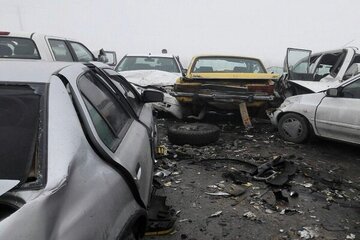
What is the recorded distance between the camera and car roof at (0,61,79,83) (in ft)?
6.48

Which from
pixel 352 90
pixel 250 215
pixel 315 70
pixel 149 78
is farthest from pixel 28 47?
pixel 315 70

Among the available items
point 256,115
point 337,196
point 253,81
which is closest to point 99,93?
point 337,196

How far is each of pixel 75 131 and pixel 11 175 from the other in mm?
333

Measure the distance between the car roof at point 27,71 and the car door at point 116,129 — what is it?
195 mm

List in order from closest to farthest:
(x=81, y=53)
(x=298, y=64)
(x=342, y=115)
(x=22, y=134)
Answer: (x=22, y=134), (x=342, y=115), (x=81, y=53), (x=298, y=64)

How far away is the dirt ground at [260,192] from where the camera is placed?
3.41 m

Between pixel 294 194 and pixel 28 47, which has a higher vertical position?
pixel 28 47

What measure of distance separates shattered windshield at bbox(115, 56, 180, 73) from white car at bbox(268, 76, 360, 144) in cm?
406

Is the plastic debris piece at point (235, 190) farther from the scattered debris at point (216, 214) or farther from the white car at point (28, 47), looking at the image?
the white car at point (28, 47)

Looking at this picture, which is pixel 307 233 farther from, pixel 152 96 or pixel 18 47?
pixel 18 47

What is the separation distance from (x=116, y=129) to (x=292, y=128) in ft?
15.7

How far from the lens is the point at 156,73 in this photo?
8914 millimetres

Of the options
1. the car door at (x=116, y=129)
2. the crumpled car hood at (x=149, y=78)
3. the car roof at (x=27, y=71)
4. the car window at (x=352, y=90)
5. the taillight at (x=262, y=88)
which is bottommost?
the crumpled car hood at (x=149, y=78)

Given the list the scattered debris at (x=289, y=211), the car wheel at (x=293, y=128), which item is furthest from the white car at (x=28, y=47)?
the scattered debris at (x=289, y=211)
